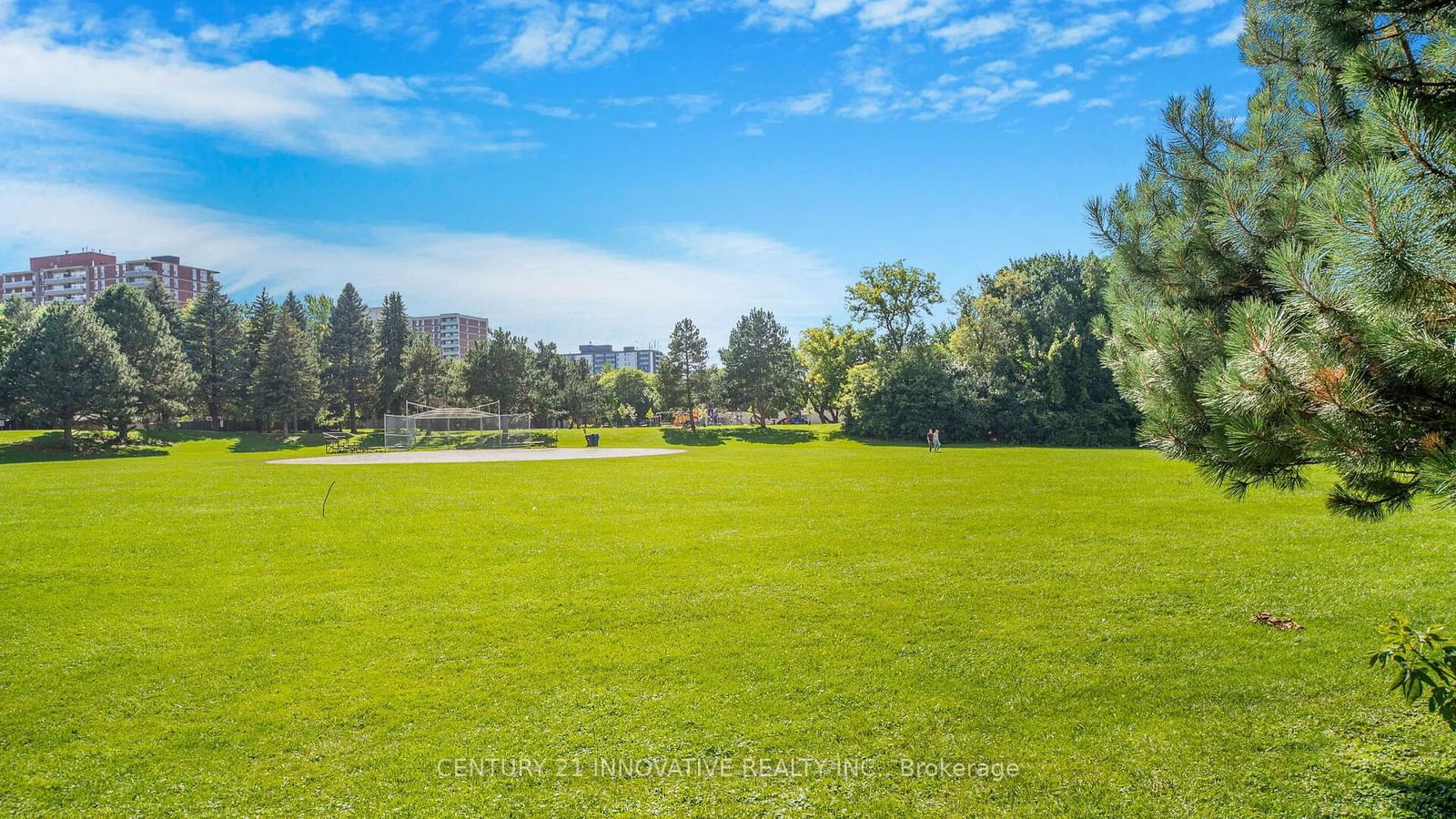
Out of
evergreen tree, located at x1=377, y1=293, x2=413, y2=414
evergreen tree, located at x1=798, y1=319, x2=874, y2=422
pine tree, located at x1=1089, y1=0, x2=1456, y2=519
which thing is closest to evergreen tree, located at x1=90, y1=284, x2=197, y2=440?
evergreen tree, located at x1=377, y1=293, x2=413, y2=414

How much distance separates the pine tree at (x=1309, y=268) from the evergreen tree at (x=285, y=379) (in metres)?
61.6

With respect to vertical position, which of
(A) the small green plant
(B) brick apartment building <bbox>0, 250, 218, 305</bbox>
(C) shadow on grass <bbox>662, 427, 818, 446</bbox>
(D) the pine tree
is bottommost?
(C) shadow on grass <bbox>662, 427, 818, 446</bbox>

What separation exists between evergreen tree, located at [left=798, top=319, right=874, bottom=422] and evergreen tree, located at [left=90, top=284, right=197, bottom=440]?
164 ft

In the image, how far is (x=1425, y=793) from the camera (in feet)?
15.5

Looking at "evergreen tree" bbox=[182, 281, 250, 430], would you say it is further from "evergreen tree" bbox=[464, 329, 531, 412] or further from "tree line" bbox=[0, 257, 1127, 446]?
"evergreen tree" bbox=[464, 329, 531, 412]

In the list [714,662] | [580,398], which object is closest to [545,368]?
[580,398]

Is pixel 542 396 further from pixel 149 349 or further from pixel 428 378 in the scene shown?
pixel 149 349

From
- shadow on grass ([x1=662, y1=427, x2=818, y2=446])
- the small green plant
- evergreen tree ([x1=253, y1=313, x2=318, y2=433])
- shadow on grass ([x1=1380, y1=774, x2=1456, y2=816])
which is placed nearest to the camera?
the small green plant

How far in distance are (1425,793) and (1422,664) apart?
2259 mm

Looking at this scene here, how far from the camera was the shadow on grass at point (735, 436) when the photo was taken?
5425 centimetres

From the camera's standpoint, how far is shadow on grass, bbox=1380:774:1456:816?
14.9 feet

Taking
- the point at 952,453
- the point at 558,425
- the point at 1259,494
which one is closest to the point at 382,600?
the point at 1259,494

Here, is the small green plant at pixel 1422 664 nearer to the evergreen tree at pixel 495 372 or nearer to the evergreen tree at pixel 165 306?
the evergreen tree at pixel 495 372

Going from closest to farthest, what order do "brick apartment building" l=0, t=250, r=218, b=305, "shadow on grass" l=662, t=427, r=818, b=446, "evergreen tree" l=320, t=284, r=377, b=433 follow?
"shadow on grass" l=662, t=427, r=818, b=446 < "evergreen tree" l=320, t=284, r=377, b=433 < "brick apartment building" l=0, t=250, r=218, b=305
